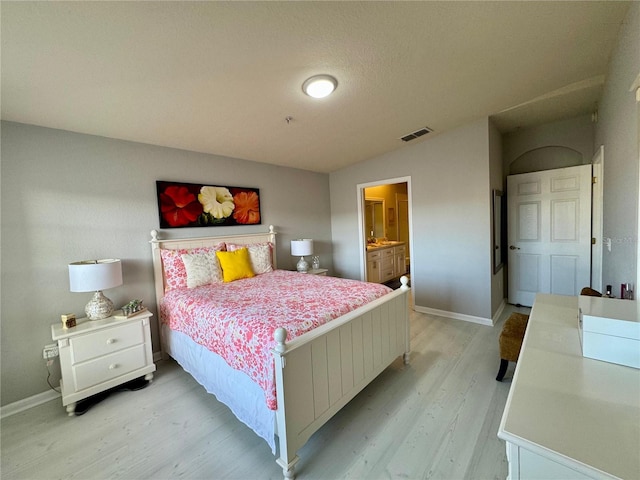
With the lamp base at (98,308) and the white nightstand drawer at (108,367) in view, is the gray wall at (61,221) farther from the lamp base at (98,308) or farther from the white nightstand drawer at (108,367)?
the white nightstand drawer at (108,367)

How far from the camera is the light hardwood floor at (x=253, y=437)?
58.8 inches

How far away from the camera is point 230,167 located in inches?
135

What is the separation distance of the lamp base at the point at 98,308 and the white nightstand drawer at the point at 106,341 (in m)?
0.18

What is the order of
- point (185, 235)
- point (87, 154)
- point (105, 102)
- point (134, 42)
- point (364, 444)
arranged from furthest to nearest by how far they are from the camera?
point (185, 235)
point (87, 154)
point (105, 102)
point (364, 444)
point (134, 42)

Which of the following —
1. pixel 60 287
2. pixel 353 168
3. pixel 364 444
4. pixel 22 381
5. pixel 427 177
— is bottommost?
pixel 364 444

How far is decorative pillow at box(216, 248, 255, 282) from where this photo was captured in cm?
296

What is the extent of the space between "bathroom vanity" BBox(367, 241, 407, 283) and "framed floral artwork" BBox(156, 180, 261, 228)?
2273 millimetres

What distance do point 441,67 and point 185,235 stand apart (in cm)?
294

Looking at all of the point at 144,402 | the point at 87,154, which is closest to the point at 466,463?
the point at 144,402

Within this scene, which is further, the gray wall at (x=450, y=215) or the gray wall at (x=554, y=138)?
the gray wall at (x=554, y=138)

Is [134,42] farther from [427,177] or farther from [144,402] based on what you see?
[427,177]

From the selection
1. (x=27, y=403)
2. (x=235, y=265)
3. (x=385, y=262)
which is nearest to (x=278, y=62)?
(x=235, y=265)

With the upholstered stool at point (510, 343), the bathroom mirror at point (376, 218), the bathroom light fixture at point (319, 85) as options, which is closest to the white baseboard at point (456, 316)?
the upholstered stool at point (510, 343)

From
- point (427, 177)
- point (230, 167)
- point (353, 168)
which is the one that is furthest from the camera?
point (353, 168)
